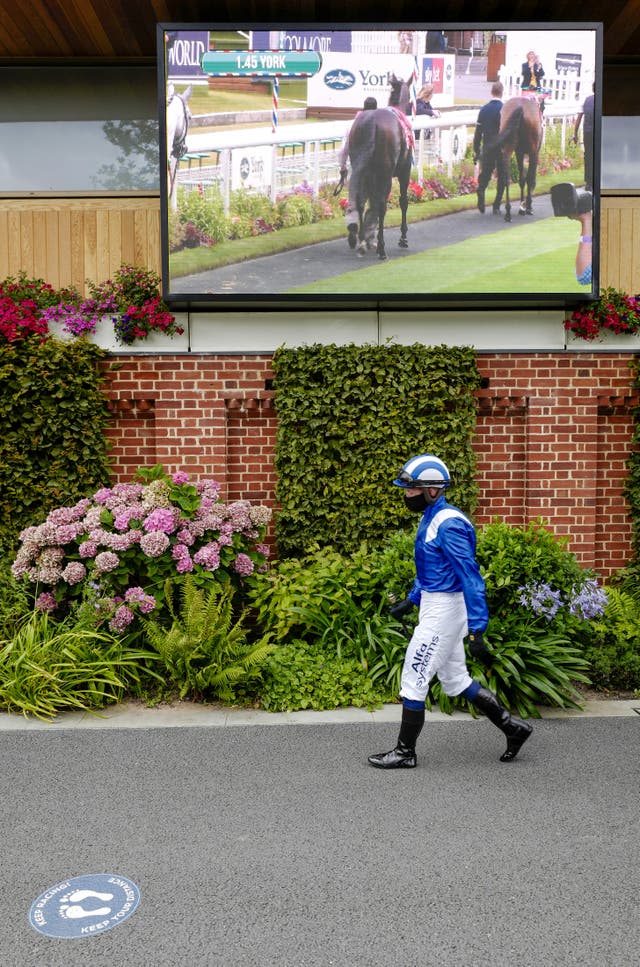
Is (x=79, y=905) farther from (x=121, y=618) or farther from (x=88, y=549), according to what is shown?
(x=88, y=549)

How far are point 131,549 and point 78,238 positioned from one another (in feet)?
11.4

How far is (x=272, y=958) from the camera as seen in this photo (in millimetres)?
2975

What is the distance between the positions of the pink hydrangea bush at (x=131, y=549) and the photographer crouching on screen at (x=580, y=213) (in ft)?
13.1

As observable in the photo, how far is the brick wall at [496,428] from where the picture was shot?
7.75 metres

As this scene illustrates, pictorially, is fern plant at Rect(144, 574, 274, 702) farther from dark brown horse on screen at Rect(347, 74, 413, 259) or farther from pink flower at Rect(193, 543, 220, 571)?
dark brown horse on screen at Rect(347, 74, 413, 259)

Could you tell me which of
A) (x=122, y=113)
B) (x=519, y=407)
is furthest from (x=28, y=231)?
(x=519, y=407)

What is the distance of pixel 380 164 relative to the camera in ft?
24.7


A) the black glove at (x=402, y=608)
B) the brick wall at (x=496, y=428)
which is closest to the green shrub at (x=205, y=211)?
the brick wall at (x=496, y=428)

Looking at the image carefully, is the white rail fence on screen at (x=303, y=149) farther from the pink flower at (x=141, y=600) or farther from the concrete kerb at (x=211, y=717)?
the concrete kerb at (x=211, y=717)

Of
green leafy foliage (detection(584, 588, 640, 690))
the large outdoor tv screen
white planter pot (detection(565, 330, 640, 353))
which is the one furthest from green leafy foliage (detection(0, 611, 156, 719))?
white planter pot (detection(565, 330, 640, 353))

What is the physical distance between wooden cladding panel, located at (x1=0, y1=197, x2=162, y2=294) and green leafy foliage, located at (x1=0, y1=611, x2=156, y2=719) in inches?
144

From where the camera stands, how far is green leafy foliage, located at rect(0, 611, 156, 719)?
574cm

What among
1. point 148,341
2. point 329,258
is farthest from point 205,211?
point 148,341

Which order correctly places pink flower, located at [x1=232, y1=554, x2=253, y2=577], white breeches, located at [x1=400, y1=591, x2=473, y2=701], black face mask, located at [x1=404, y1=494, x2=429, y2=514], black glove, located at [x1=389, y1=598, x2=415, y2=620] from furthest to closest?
pink flower, located at [x1=232, y1=554, x2=253, y2=577], black glove, located at [x1=389, y1=598, x2=415, y2=620], black face mask, located at [x1=404, y1=494, x2=429, y2=514], white breeches, located at [x1=400, y1=591, x2=473, y2=701]
